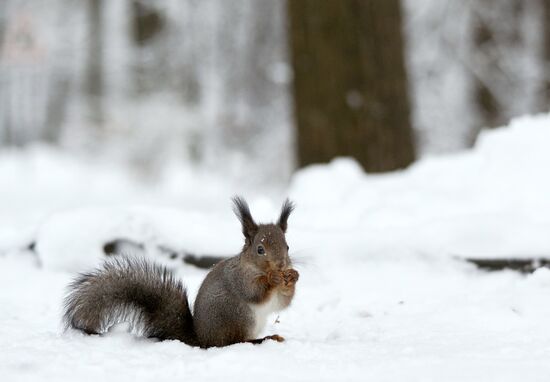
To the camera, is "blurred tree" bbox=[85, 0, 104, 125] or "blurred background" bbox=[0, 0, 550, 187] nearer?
"blurred background" bbox=[0, 0, 550, 187]

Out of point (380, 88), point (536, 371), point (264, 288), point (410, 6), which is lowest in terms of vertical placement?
point (536, 371)

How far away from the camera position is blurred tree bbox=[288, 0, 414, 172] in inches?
179

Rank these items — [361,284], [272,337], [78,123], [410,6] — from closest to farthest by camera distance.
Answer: [272,337], [361,284], [410,6], [78,123]

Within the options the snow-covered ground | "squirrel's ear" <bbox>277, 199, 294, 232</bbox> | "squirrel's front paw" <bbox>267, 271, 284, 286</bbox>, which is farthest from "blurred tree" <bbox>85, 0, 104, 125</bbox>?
"squirrel's front paw" <bbox>267, 271, 284, 286</bbox>

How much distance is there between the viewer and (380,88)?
15.0ft

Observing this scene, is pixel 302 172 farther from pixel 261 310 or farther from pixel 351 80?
pixel 261 310

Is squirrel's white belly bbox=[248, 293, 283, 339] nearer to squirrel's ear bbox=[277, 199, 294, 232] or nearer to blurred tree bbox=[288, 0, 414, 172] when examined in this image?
squirrel's ear bbox=[277, 199, 294, 232]

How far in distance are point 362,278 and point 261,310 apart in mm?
671

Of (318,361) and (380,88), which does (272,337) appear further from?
(380,88)

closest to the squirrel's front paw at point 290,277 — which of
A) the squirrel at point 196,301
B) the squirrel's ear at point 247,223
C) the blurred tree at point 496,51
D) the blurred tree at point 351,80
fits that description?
the squirrel at point 196,301

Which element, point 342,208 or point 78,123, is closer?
point 342,208

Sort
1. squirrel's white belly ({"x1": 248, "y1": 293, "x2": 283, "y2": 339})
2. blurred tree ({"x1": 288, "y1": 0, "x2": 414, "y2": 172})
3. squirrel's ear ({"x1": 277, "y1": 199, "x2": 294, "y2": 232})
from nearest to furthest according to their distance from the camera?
1. squirrel's white belly ({"x1": 248, "y1": 293, "x2": 283, "y2": 339})
2. squirrel's ear ({"x1": 277, "y1": 199, "x2": 294, "y2": 232})
3. blurred tree ({"x1": 288, "y1": 0, "x2": 414, "y2": 172})

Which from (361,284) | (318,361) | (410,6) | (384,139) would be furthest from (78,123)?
(318,361)

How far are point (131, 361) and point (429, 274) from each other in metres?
1.23
